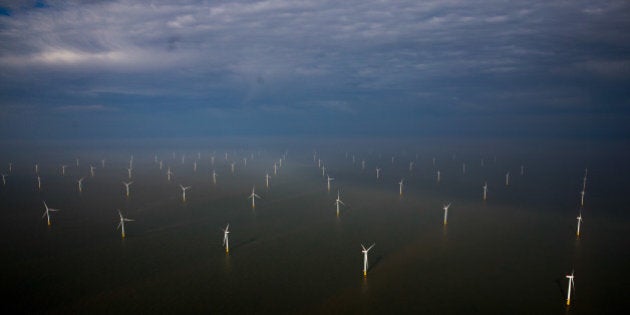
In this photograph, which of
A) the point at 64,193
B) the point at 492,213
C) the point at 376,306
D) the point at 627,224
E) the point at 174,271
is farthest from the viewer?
the point at 64,193

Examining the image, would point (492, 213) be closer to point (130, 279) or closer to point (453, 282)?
point (453, 282)

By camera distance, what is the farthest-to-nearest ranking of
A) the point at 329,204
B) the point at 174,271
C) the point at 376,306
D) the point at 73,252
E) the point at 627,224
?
the point at 329,204 < the point at 627,224 < the point at 73,252 < the point at 174,271 < the point at 376,306

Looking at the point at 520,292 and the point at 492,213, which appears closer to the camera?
the point at 520,292

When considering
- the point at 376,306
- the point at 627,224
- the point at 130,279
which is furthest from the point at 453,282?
the point at 627,224

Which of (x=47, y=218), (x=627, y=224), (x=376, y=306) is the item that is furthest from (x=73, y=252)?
(x=627, y=224)

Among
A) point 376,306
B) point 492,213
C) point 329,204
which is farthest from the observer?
point 329,204

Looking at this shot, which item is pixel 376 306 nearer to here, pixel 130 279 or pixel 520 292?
pixel 520 292
